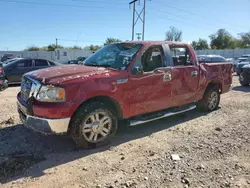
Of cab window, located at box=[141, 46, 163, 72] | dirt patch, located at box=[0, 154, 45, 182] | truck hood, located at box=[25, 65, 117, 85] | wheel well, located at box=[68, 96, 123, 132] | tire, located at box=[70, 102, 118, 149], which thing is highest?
cab window, located at box=[141, 46, 163, 72]

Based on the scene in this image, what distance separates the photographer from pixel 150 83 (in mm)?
4883

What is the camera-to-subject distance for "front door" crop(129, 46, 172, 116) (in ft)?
15.3

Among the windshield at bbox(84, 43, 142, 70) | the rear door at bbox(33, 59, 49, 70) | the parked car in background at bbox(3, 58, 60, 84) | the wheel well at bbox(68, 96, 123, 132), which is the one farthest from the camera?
the rear door at bbox(33, 59, 49, 70)

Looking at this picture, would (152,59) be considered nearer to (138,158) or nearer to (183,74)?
(183,74)

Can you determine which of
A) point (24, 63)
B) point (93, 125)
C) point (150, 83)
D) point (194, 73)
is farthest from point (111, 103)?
point (24, 63)

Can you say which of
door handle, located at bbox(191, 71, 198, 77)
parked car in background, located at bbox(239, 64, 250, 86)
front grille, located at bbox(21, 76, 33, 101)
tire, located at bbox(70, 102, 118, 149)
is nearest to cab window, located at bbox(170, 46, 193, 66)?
door handle, located at bbox(191, 71, 198, 77)

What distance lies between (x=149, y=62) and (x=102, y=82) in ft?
4.61

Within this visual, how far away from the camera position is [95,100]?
4.27m

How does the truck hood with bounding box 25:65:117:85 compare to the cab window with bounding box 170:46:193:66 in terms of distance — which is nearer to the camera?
the truck hood with bounding box 25:65:117:85

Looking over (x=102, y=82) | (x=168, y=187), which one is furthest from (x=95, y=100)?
(x=168, y=187)

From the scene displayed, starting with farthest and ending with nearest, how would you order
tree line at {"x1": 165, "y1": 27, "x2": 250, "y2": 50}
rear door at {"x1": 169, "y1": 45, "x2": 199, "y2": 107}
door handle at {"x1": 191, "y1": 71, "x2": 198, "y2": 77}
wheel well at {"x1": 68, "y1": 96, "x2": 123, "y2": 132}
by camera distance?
1. tree line at {"x1": 165, "y1": 27, "x2": 250, "y2": 50}
2. door handle at {"x1": 191, "y1": 71, "x2": 198, "y2": 77}
3. rear door at {"x1": 169, "y1": 45, "x2": 199, "y2": 107}
4. wheel well at {"x1": 68, "y1": 96, "x2": 123, "y2": 132}

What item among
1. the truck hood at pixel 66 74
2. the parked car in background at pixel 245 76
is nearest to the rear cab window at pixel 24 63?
the truck hood at pixel 66 74

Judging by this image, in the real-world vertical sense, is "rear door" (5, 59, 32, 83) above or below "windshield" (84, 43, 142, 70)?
below

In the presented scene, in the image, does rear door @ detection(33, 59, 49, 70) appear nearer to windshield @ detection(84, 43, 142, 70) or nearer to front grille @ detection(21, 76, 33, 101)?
windshield @ detection(84, 43, 142, 70)
